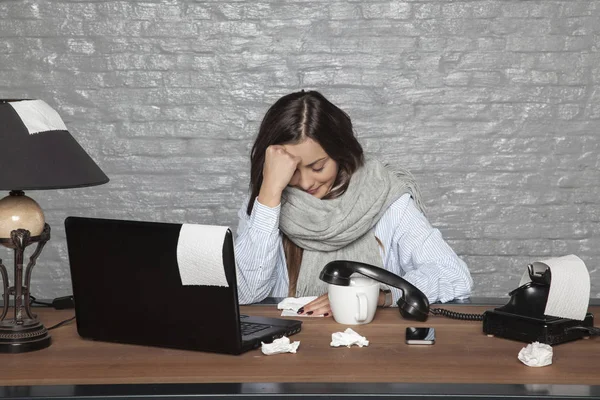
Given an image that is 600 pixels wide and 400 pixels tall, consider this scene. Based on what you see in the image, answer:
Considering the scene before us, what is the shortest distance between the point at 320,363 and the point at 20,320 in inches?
20.4

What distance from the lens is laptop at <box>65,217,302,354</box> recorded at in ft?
4.45

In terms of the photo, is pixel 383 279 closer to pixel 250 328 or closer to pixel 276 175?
pixel 250 328

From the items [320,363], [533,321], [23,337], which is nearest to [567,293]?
[533,321]

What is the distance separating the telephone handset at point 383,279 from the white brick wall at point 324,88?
1503 mm

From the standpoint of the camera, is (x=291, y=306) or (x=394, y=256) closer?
(x=291, y=306)

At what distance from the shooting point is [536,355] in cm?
129

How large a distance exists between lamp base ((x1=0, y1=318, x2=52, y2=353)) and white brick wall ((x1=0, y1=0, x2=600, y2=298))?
172 centimetres

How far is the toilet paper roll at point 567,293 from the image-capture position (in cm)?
144

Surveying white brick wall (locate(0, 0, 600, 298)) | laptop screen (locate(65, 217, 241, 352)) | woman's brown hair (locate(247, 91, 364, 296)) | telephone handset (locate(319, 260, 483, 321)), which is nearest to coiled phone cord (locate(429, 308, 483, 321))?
telephone handset (locate(319, 260, 483, 321))

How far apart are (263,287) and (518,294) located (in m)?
0.74

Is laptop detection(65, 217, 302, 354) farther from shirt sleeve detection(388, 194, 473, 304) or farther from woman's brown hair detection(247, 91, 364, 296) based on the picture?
woman's brown hair detection(247, 91, 364, 296)

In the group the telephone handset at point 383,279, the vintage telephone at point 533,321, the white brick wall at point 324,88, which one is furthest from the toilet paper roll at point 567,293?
the white brick wall at point 324,88

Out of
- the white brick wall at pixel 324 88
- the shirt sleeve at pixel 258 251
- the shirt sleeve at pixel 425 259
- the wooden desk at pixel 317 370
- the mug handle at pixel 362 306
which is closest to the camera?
the wooden desk at pixel 317 370

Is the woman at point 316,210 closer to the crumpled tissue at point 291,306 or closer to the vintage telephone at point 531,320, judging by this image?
the crumpled tissue at point 291,306
